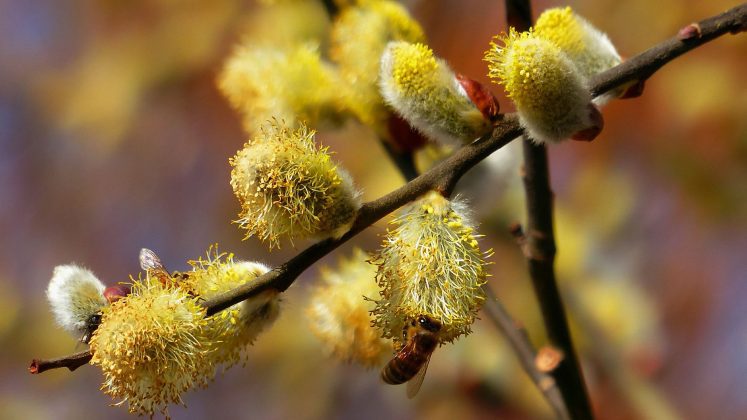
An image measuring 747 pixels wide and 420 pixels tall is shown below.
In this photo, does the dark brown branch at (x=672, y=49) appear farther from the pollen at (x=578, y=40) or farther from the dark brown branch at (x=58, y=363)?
the dark brown branch at (x=58, y=363)

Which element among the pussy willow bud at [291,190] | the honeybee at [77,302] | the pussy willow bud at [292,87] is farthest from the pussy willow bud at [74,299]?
the pussy willow bud at [292,87]

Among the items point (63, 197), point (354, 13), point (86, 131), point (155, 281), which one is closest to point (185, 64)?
point (86, 131)

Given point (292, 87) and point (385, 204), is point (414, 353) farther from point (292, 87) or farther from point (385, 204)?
point (292, 87)

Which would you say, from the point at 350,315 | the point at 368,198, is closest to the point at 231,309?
the point at 350,315

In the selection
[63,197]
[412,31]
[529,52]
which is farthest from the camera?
[63,197]

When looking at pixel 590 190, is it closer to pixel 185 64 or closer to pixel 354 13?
pixel 354 13

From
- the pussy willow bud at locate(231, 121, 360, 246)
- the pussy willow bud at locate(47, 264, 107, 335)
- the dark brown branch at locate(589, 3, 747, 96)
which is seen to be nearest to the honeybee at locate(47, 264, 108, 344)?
the pussy willow bud at locate(47, 264, 107, 335)

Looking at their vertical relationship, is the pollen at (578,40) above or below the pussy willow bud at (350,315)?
above
